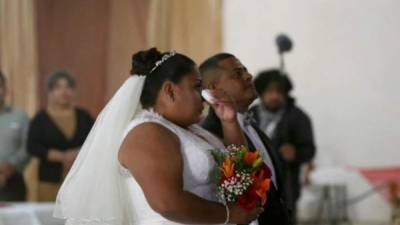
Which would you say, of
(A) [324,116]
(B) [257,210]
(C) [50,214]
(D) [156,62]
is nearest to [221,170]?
(B) [257,210]

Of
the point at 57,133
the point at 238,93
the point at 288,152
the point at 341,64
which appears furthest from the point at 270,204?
the point at 341,64

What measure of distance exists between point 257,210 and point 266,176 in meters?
0.13

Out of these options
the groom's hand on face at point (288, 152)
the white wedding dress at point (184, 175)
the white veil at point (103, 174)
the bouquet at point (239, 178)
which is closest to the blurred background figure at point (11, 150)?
the groom's hand on face at point (288, 152)

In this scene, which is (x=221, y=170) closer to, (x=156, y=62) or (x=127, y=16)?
(x=156, y=62)

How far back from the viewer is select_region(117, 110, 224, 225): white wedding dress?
2379mm

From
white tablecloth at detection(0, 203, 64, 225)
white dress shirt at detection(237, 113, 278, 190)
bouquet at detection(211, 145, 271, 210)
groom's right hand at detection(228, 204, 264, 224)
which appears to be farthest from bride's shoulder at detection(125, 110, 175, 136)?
white tablecloth at detection(0, 203, 64, 225)

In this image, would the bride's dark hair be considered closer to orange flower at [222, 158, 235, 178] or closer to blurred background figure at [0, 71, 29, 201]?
orange flower at [222, 158, 235, 178]

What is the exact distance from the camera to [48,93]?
19.7ft

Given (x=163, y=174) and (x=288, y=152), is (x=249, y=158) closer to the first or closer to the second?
(x=163, y=174)

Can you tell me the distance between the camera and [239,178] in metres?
2.38

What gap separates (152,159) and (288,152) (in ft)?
10.1

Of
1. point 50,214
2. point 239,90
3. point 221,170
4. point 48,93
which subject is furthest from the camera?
point 48,93

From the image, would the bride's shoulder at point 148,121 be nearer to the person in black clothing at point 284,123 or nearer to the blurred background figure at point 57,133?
the person in black clothing at point 284,123

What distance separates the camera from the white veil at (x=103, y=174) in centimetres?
248
